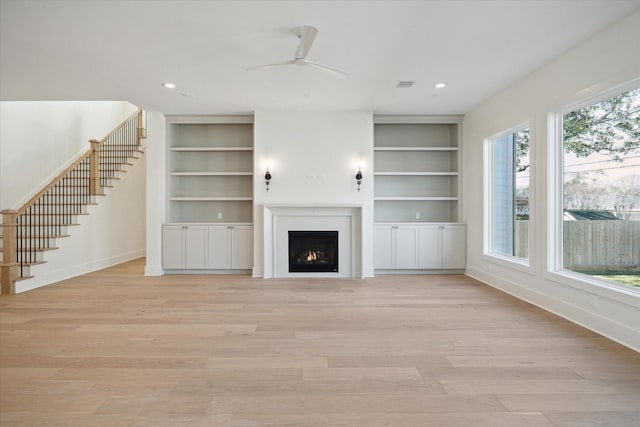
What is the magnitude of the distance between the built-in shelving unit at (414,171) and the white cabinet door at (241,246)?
2427 mm

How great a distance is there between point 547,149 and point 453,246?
2.49 metres

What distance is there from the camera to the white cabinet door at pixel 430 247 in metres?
5.89

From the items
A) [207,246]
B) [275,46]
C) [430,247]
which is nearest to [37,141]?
[207,246]

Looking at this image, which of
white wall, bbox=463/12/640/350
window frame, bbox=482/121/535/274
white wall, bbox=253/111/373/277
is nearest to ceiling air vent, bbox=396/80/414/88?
white wall, bbox=253/111/373/277

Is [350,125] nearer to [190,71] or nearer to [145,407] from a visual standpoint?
[190,71]

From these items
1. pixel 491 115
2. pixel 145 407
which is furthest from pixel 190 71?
pixel 491 115

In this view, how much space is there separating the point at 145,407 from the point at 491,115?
545 centimetres

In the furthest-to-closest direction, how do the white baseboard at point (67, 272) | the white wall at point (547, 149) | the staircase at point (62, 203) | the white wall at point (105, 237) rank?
the white wall at point (105, 237) < the white baseboard at point (67, 272) < the staircase at point (62, 203) < the white wall at point (547, 149)

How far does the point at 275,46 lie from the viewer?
338 cm

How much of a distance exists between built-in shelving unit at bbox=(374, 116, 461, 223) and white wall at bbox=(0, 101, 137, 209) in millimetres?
6157

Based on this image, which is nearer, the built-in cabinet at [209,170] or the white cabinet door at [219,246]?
the white cabinet door at [219,246]

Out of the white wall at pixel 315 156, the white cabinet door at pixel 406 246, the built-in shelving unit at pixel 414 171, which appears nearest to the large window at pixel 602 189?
the white cabinet door at pixel 406 246

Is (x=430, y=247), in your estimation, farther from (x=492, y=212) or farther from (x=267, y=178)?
(x=267, y=178)

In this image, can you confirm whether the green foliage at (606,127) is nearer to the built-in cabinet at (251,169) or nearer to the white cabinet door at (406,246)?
the built-in cabinet at (251,169)
